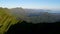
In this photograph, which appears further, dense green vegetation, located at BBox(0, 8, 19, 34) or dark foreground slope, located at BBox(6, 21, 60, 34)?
dense green vegetation, located at BBox(0, 8, 19, 34)

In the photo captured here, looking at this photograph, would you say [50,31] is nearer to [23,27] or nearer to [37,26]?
[37,26]

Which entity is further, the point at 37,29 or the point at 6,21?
the point at 6,21

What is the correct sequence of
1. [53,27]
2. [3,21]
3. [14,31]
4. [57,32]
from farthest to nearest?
[3,21] → [14,31] → [53,27] → [57,32]

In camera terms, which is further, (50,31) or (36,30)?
(36,30)

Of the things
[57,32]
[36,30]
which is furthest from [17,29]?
[57,32]

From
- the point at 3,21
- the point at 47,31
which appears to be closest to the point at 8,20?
the point at 3,21

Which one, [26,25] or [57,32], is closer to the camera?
[57,32]

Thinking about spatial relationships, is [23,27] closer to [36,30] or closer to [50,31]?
[36,30]

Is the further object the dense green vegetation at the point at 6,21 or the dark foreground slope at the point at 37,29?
the dense green vegetation at the point at 6,21

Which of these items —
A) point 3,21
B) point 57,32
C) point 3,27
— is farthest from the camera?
point 3,21
